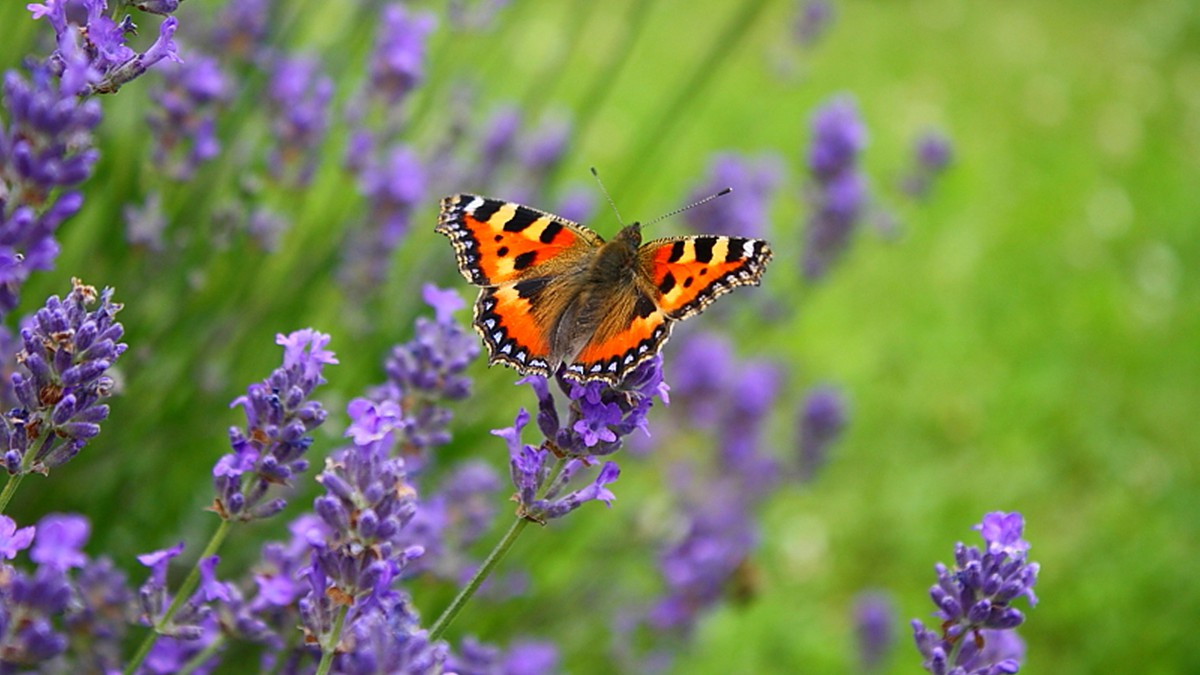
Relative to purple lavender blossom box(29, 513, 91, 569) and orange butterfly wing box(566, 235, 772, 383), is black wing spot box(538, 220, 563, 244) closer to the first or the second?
orange butterfly wing box(566, 235, 772, 383)

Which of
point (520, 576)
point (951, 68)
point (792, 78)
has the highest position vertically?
point (951, 68)

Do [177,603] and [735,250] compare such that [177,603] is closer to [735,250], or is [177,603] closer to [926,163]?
[735,250]

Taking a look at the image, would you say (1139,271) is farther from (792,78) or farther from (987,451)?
(792,78)

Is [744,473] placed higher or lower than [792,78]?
lower

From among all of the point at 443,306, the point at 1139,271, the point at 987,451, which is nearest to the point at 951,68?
the point at 1139,271

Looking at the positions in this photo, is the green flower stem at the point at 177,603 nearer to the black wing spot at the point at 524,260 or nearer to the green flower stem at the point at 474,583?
the green flower stem at the point at 474,583

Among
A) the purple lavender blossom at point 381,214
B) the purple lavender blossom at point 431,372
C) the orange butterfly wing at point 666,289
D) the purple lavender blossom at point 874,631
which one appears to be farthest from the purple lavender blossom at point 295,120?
the purple lavender blossom at point 874,631
